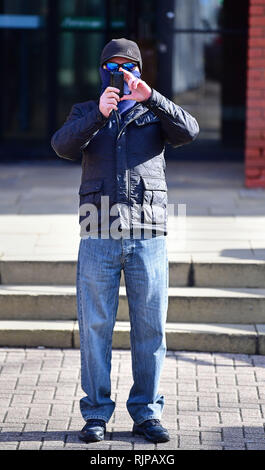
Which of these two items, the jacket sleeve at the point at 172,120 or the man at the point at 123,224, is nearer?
the jacket sleeve at the point at 172,120

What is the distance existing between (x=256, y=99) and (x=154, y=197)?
15.1ft

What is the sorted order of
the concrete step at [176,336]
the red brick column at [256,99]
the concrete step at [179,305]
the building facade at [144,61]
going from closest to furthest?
the concrete step at [176,336] → the concrete step at [179,305] → the red brick column at [256,99] → the building facade at [144,61]

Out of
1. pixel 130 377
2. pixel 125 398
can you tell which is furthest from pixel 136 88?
pixel 130 377

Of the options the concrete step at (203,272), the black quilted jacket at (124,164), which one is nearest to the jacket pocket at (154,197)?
the black quilted jacket at (124,164)

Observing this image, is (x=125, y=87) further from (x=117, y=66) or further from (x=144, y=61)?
(x=144, y=61)

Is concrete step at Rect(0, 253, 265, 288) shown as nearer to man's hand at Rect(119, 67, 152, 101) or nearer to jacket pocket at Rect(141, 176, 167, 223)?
jacket pocket at Rect(141, 176, 167, 223)

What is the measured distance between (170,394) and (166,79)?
5747 millimetres

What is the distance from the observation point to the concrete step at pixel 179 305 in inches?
250

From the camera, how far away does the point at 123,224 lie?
15.3 ft

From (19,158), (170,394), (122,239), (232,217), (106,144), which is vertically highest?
(19,158)

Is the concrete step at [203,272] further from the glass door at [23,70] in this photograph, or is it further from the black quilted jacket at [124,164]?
the glass door at [23,70]
